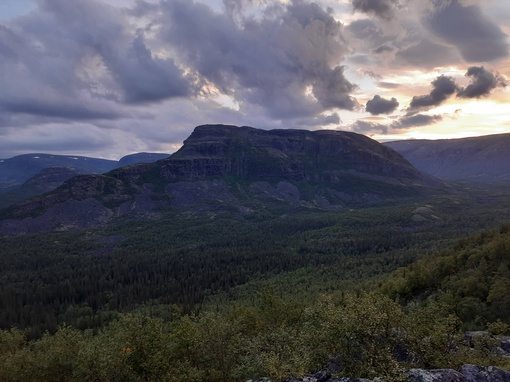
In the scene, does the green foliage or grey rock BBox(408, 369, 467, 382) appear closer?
grey rock BBox(408, 369, 467, 382)

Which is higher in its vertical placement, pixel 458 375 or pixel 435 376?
pixel 435 376

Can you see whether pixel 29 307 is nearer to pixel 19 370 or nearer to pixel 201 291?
pixel 201 291

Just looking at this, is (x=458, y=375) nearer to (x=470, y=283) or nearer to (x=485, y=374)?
(x=485, y=374)

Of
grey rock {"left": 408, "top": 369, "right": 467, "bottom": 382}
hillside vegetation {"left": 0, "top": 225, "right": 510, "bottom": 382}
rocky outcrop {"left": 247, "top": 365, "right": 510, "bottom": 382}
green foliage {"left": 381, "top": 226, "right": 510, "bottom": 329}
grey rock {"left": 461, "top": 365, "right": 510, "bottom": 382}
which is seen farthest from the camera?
green foliage {"left": 381, "top": 226, "right": 510, "bottom": 329}

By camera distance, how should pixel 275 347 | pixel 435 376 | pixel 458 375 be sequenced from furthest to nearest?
1. pixel 275 347
2. pixel 458 375
3. pixel 435 376

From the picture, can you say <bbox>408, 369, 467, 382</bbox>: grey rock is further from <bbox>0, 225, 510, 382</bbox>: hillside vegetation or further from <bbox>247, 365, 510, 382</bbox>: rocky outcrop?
<bbox>0, 225, 510, 382</bbox>: hillside vegetation

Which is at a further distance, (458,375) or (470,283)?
(470,283)

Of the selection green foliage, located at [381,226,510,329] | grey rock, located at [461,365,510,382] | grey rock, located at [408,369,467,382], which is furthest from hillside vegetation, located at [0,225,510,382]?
grey rock, located at [461,365,510,382]

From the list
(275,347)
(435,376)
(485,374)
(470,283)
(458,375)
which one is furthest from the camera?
(470,283)

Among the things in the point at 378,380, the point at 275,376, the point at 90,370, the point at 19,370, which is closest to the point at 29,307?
the point at 19,370

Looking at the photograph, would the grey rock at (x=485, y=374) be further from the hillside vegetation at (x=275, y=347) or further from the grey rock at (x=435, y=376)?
the hillside vegetation at (x=275, y=347)

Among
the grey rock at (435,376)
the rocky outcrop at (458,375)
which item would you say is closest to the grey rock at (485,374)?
the rocky outcrop at (458,375)

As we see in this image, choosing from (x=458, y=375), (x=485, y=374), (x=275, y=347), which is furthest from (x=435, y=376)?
(x=275, y=347)

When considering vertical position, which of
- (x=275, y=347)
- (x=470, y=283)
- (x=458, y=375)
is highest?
(x=458, y=375)
